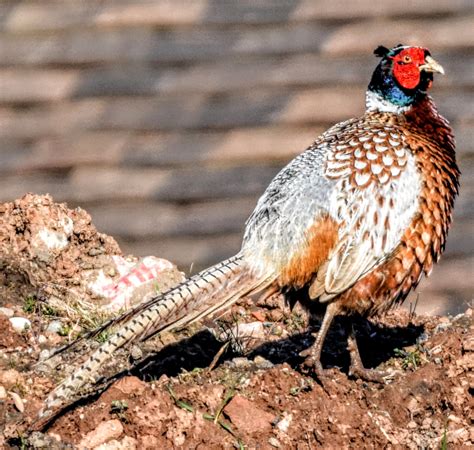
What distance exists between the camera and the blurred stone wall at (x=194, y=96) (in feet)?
26.0

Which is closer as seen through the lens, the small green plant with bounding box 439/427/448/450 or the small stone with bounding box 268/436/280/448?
the small stone with bounding box 268/436/280/448

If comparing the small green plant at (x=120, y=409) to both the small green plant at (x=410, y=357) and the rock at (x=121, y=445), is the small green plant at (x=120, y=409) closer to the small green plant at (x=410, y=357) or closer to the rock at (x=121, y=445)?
the rock at (x=121, y=445)

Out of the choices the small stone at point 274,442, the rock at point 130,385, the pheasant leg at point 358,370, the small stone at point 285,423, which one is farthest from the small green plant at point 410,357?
the rock at point 130,385

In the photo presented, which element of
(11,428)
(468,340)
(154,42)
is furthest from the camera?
(154,42)

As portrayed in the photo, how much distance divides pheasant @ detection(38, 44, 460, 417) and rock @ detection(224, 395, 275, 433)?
0.41 meters

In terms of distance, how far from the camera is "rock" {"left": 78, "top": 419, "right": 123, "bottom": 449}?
16.0 ft

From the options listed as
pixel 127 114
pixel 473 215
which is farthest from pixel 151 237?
pixel 473 215

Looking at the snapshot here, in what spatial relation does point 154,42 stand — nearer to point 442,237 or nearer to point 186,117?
point 186,117

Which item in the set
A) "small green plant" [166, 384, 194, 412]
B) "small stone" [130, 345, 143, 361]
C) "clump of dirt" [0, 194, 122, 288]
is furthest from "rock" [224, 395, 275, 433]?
"clump of dirt" [0, 194, 122, 288]

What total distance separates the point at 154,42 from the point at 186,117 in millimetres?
491

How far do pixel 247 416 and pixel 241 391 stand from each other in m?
0.18

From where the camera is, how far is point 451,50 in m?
7.95

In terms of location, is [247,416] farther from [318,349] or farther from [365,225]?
[365,225]

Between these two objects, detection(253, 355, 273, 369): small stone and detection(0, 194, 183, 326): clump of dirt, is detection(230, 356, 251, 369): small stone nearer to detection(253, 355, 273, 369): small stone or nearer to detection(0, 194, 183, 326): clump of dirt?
detection(253, 355, 273, 369): small stone
